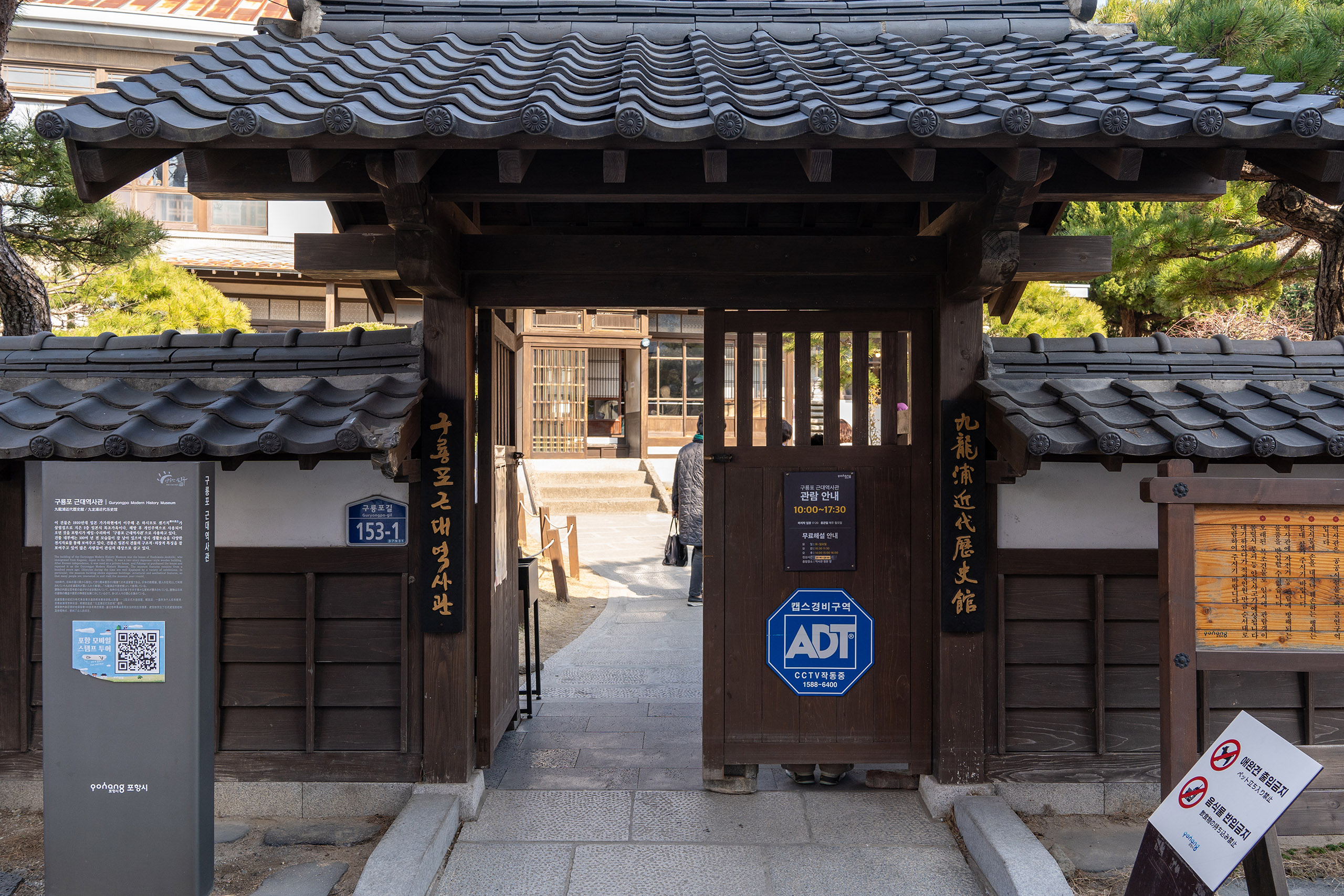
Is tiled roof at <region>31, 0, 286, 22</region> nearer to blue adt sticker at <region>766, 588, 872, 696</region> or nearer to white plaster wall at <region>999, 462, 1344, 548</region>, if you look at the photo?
blue adt sticker at <region>766, 588, 872, 696</region>

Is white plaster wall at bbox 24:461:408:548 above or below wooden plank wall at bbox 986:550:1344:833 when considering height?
above

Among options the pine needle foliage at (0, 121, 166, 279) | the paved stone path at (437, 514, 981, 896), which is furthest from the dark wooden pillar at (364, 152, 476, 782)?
the pine needle foliage at (0, 121, 166, 279)

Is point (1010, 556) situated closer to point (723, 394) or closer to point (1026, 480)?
point (1026, 480)

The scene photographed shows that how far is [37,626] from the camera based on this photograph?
14.7 feet

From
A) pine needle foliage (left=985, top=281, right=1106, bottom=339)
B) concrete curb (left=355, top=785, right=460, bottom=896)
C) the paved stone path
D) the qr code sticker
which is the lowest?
the paved stone path

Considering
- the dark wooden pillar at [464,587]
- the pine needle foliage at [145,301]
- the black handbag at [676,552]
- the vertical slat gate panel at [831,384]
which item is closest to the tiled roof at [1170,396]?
the vertical slat gate panel at [831,384]

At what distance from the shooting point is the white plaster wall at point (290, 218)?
17.6m

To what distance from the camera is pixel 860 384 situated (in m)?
4.74

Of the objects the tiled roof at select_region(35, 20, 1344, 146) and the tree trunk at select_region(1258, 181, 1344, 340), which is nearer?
the tiled roof at select_region(35, 20, 1344, 146)

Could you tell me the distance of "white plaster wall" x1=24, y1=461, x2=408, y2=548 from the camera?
14.8 ft

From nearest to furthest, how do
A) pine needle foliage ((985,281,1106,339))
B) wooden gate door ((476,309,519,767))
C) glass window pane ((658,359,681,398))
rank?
wooden gate door ((476,309,519,767))
pine needle foliage ((985,281,1106,339))
glass window pane ((658,359,681,398))

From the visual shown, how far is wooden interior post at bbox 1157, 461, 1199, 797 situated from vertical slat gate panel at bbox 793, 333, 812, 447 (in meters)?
2.05

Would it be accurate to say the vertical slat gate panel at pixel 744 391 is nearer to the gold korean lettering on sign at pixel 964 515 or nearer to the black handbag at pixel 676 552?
the gold korean lettering on sign at pixel 964 515

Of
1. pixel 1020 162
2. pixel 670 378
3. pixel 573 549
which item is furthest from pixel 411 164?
pixel 670 378
